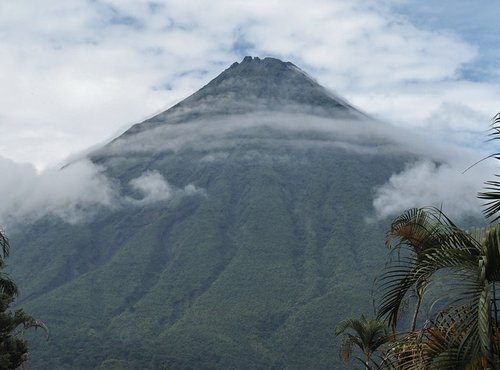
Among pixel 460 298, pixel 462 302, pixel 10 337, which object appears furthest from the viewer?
pixel 10 337

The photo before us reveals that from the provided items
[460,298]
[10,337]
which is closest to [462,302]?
[460,298]

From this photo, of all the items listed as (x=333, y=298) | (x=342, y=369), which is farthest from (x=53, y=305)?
(x=342, y=369)

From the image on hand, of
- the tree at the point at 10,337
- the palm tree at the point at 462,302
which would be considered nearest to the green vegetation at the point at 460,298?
the palm tree at the point at 462,302

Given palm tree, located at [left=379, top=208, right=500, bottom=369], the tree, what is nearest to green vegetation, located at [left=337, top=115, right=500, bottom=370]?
palm tree, located at [left=379, top=208, right=500, bottom=369]

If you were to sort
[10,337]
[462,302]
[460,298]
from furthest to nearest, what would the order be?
[10,337] → [462,302] → [460,298]

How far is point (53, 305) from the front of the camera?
17900cm

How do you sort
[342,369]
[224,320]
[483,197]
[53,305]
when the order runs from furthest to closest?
[53,305] → [224,320] → [342,369] → [483,197]

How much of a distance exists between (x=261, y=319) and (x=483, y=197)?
159586 mm

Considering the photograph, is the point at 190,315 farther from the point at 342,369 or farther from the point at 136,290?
the point at 342,369

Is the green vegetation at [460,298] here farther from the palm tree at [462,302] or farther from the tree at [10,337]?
the tree at [10,337]

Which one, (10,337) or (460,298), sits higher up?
(460,298)

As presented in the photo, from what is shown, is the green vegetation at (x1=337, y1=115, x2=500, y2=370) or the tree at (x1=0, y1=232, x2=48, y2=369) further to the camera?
the tree at (x1=0, y1=232, x2=48, y2=369)

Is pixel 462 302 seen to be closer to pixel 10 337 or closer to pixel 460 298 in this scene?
pixel 460 298

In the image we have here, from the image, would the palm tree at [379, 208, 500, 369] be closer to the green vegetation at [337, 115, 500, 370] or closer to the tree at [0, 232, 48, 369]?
the green vegetation at [337, 115, 500, 370]
